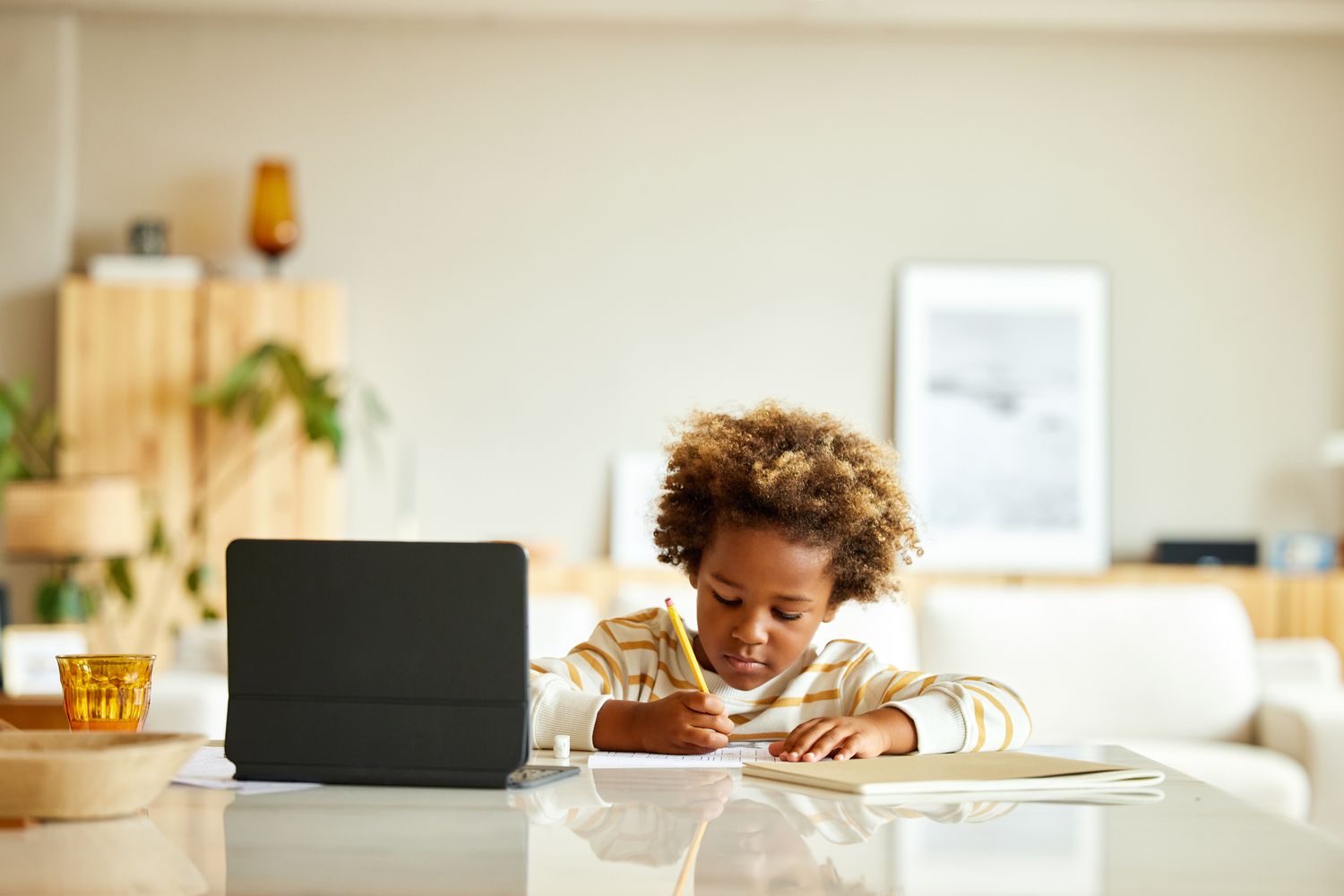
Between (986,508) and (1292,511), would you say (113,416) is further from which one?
(1292,511)

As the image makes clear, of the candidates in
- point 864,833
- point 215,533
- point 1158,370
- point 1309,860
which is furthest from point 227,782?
point 1158,370

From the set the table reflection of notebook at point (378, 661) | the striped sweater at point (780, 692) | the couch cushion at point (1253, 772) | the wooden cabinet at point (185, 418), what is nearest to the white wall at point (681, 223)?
Answer: the wooden cabinet at point (185, 418)

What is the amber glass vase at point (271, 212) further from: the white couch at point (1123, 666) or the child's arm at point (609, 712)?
the child's arm at point (609, 712)

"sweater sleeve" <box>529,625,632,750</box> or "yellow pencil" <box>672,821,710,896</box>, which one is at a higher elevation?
"yellow pencil" <box>672,821,710,896</box>

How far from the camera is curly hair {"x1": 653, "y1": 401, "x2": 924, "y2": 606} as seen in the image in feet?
5.30

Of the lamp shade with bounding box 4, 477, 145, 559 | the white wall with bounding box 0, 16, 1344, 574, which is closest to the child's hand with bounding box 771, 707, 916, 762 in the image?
the lamp shade with bounding box 4, 477, 145, 559

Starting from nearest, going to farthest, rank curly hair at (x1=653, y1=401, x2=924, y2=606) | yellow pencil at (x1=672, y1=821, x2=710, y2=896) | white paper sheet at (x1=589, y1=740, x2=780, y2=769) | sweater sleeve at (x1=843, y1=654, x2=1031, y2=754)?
yellow pencil at (x1=672, y1=821, x2=710, y2=896)
white paper sheet at (x1=589, y1=740, x2=780, y2=769)
sweater sleeve at (x1=843, y1=654, x2=1031, y2=754)
curly hair at (x1=653, y1=401, x2=924, y2=606)

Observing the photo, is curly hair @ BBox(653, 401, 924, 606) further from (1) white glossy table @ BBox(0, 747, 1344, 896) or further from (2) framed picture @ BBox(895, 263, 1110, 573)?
(2) framed picture @ BBox(895, 263, 1110, 573)

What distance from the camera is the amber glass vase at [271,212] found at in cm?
468

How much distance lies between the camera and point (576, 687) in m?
1.62

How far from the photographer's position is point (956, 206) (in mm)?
4961

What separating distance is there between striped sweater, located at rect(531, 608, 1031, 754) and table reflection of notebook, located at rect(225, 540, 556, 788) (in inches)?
14.6

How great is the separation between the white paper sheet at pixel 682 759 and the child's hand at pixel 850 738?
3 centimetres

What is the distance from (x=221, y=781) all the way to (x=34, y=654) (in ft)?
9.32
